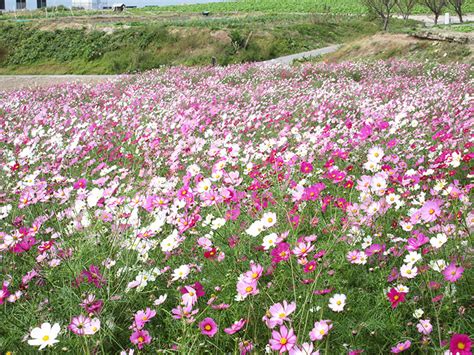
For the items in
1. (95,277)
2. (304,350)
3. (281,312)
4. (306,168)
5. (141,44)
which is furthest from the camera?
(141,44)

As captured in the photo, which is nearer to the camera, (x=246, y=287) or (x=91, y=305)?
(x=246, y=287)

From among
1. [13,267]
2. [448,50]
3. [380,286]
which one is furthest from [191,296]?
[448,50]

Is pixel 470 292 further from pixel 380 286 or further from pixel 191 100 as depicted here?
pixel 191 100

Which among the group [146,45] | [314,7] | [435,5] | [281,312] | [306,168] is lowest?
[281,312]

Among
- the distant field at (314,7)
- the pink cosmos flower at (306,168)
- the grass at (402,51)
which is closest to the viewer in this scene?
the pink cosmos flower at (306,168)

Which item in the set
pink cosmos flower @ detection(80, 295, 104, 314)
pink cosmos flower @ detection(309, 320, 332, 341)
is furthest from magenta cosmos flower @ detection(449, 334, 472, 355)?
pink cosmos flower @ detection(80, 295, 104, 314)

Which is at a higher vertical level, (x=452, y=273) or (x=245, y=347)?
(x=452, y=273)

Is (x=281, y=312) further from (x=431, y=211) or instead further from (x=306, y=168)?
(x=306, y=168)

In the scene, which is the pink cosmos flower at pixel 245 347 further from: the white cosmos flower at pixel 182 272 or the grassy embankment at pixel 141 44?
the grassy embankment at pixel 141 44

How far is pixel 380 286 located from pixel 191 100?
20.5 ft

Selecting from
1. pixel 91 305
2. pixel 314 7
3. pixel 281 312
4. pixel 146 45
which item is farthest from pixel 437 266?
pixel 314 7

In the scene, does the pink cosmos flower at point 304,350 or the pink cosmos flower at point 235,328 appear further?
the pink cosmos flower at point 235,328

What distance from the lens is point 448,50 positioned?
1559 centimetres

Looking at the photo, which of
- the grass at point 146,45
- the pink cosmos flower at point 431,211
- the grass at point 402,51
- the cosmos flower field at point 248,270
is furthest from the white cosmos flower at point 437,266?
the grass at point 146,45
